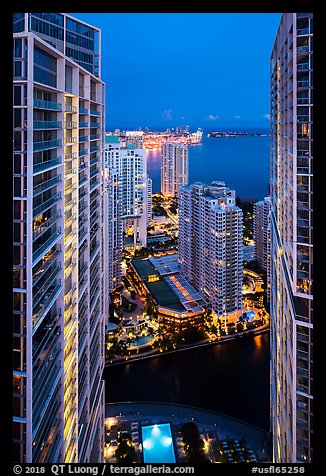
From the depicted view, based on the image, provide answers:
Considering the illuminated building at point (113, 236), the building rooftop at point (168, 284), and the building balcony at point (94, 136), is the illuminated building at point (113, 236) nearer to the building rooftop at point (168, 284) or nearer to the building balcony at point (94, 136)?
the building rooftop at point (168, 284)

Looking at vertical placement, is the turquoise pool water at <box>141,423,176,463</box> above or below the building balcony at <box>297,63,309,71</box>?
below

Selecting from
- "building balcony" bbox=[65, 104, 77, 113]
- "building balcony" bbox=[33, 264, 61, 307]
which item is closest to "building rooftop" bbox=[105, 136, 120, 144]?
"building balcony" bbox=[65, 104, 77, 113]

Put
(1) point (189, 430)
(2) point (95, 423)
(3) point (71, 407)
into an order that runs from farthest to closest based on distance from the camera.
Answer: (1) point (189, 430)
(2) point (95, 423)
(3) point (71, 407)

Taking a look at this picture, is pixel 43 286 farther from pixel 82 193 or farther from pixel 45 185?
pixel 82 193

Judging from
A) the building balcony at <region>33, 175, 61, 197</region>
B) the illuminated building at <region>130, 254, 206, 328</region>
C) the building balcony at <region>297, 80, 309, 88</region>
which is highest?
the building balcony at <region>297, 80, 309, 88</region>

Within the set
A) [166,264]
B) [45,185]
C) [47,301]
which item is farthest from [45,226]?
[166,264]

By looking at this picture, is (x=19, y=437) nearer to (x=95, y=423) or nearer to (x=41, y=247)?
(x=41, y=247)

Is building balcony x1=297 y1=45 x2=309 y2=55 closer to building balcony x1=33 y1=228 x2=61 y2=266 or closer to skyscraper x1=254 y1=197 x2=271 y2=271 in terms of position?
building balcony x1=33 y1=228 x2=61 y2=266
